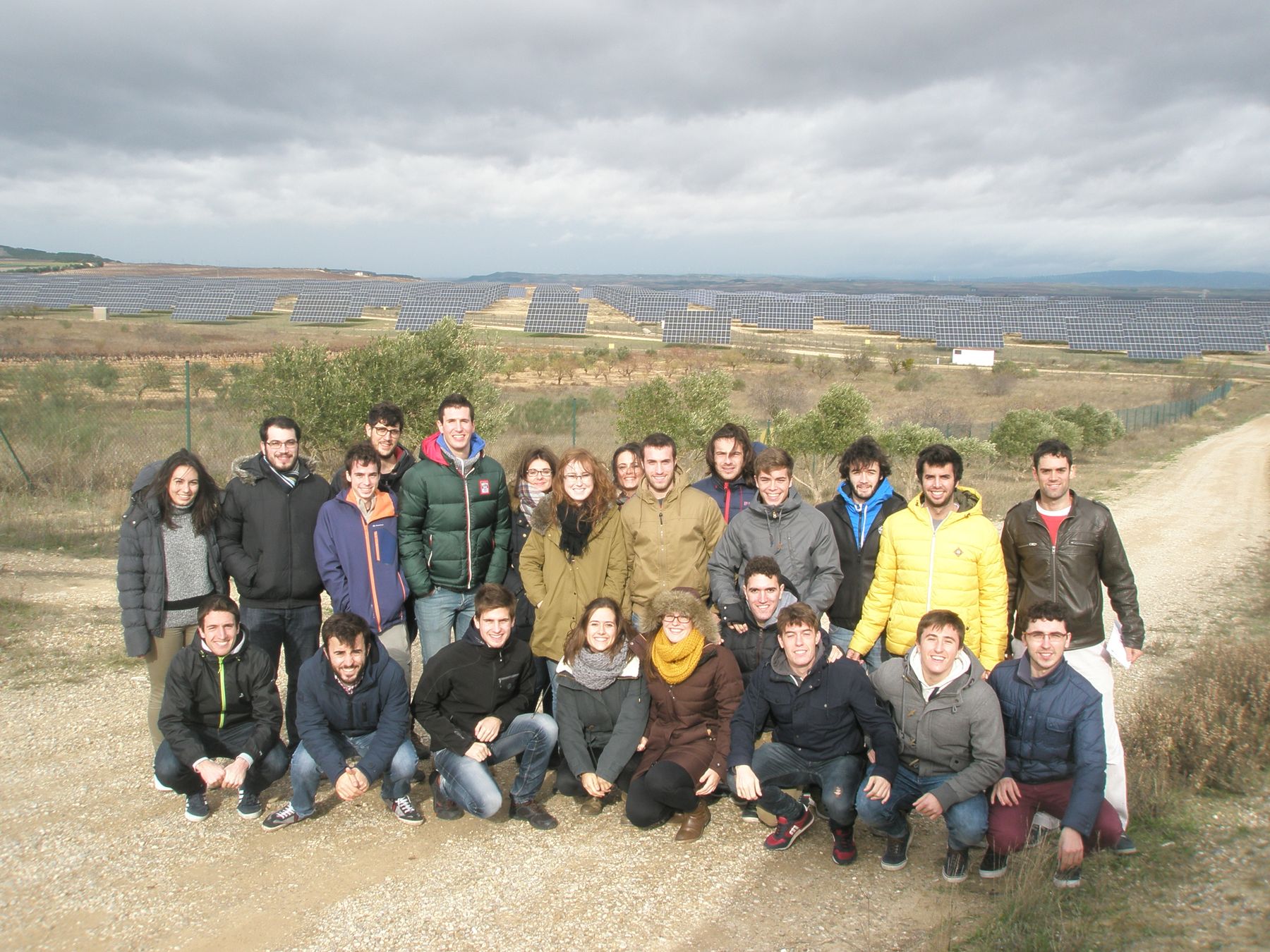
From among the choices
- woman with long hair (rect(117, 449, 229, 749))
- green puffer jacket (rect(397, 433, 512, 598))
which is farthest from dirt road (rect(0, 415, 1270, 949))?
green puffer jacket (rect(397, 433, 512, 598))

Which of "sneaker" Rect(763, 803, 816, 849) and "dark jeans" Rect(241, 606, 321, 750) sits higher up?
"dark jeans" Rect(241, 606, 321, 750)

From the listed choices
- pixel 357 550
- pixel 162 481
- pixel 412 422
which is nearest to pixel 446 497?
pixel 357 550

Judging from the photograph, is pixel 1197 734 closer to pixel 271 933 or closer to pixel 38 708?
pixel 271 933

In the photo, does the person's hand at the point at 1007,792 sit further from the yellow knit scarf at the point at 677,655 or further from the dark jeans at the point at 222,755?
the dark jeans at the point at 222,755

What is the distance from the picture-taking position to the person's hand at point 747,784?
430cm

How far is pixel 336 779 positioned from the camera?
4379 millimetres

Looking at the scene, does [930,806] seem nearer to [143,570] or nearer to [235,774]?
[235,774]

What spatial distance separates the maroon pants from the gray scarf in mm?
1877

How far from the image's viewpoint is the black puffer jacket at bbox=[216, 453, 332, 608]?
15.9ft

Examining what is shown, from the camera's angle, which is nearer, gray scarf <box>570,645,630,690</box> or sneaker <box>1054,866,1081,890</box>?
sneaker <box>1054,866,1081,890</box>

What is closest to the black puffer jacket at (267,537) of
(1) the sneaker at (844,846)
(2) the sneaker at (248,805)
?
(2) the sneaker at (248,805)

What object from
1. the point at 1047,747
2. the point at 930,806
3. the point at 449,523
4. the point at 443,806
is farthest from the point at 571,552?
the point at 1047,747

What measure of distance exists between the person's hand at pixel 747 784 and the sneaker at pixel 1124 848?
63.9 inches

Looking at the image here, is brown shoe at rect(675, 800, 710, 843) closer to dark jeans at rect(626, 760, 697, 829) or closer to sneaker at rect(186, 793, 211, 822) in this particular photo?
dark jeans at rect(626, 760, 697, 829)
